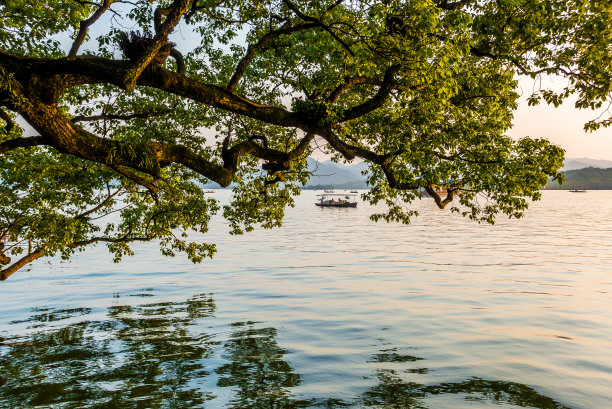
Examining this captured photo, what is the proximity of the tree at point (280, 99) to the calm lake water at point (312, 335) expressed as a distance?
12.6 ft

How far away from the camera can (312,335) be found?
51.0 ft

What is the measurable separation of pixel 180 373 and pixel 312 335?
533 cm

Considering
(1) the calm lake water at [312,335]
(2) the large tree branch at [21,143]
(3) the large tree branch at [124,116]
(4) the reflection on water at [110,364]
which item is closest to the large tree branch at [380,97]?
(3) the large tree branch at [124,116]

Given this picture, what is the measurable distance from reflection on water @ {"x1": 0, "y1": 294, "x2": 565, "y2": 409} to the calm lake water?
0.18 feet

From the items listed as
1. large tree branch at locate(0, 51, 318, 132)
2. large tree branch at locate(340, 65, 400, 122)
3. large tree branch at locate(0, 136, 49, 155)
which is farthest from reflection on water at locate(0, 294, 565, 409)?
large tree branch at locate(340, 65, 400, 122)

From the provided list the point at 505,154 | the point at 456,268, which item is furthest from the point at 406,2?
the point at 456,268

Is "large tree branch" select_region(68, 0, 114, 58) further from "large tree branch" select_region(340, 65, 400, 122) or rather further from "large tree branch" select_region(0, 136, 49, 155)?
"large tree branch" select_region(340, 65, 400, 122)

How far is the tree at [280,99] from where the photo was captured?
377 inches

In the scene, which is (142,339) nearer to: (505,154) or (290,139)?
(290,139)

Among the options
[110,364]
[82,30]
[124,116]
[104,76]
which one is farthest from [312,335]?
[82,30]

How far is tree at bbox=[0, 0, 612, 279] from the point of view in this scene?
959cm

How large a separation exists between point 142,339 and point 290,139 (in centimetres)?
897

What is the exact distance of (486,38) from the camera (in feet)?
36.4

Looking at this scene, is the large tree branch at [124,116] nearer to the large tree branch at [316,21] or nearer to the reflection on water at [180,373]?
the large tree branch at [316,21]
